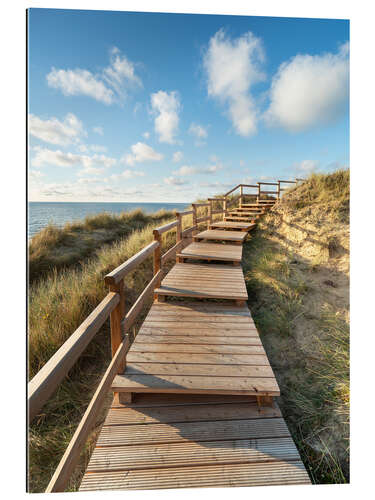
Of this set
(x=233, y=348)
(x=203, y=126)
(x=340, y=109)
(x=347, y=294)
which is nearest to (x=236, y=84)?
(x=203, y=126)

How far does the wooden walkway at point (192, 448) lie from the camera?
45.2 inches

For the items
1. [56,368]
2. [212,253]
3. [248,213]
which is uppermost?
[248,213]

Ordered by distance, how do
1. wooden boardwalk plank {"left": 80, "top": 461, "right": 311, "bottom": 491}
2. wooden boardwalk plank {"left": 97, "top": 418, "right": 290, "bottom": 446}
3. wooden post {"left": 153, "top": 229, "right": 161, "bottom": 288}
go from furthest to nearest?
1. wooden post {"left": 153, "top": 229, "right": 161, "bottom": 288}
2. wooden boardwalk plank {"left": 97, "top": 418, "right": 290, "bottom": 446}
3. wooden boardwalk plank {"left": 80, "top": 461, "right": 311, "bottom": 491}

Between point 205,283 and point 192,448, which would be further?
→ point 205,283

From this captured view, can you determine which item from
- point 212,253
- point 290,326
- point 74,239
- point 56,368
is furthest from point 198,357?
point 74,239

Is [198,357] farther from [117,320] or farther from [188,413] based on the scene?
[117,320]

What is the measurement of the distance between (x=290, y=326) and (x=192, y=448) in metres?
1.88

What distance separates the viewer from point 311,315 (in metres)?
2.77

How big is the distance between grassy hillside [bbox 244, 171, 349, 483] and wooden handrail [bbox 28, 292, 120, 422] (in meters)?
1.62

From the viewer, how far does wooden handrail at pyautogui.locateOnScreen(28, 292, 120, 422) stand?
0.78 m

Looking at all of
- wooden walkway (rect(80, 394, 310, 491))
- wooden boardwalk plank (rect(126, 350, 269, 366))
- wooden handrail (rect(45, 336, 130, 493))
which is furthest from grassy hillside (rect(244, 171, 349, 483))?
wooden handrail (rect(45, 336, 130, 493))

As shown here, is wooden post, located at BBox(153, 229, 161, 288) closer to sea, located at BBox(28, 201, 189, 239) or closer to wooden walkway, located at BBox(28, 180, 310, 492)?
wooden walkway, located at BBox(28, 180, 310, 492)
